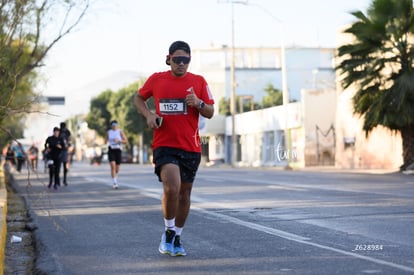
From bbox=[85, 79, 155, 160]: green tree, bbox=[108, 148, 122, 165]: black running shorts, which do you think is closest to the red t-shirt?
bbox=[108, 148, 122, 165]: black running shorts

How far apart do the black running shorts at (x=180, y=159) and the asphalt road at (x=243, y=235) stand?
31.2 inches

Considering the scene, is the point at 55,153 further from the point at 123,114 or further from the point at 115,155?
the point at 123,114

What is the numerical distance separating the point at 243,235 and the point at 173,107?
2.27 m

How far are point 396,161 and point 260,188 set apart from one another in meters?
23.4

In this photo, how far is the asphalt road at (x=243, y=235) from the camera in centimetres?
779

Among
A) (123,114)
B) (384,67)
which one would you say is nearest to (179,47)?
(384,67)

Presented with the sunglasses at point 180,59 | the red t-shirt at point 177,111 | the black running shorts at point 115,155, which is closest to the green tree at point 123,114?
the black running shorts at point 115,155

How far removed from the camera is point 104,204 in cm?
1672

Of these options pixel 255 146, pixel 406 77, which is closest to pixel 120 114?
pixel 255 146

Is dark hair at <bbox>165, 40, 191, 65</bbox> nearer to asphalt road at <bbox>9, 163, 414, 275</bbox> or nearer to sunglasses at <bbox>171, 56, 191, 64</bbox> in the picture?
sunglasses at <bbox>171, 56, 191, 64</bbox>

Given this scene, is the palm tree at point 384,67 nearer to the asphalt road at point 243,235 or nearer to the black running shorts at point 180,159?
the asphalt road at point 243,235

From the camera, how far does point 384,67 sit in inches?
1278

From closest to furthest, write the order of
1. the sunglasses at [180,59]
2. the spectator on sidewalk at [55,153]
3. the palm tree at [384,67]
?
the sunglasses at [180,59], the spectator on sidewalk at [55,153], the palm tree at [384,67]

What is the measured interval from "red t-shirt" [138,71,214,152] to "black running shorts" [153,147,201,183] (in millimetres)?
47
